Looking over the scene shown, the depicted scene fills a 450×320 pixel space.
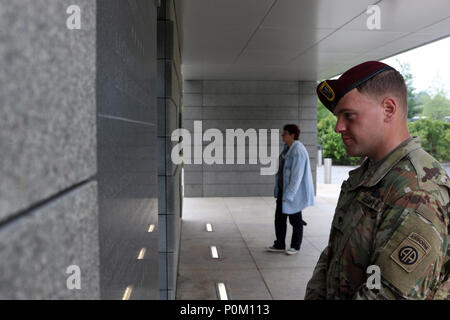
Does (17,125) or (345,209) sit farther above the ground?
(17,125)

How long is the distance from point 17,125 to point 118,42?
778 mm

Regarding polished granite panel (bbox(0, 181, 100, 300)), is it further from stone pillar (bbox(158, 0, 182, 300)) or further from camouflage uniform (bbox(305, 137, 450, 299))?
stone pillar (bbox(158, 0, 182, 300))

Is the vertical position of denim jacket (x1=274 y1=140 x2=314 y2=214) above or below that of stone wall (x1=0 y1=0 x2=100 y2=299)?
below

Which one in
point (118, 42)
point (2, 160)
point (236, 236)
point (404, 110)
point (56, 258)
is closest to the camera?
point (2, 160)

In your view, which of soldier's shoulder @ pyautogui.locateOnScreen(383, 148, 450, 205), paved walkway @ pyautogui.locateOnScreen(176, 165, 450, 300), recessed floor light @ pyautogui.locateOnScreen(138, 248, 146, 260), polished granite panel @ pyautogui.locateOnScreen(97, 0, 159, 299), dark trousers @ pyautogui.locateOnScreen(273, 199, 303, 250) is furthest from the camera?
dark trousers @ pyautogui.locateOnScreen(273, 199, 303, 250)

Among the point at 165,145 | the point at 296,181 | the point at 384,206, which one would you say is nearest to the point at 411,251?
the point at 384,206

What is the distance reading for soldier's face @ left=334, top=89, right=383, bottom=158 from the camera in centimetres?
172

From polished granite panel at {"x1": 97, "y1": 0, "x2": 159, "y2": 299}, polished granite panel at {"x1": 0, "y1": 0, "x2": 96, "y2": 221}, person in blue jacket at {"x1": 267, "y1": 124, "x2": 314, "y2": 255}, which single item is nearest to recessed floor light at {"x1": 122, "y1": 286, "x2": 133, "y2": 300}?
polished granite panel at {"x1": 97, "y1": 0, "x2": 159, "y2": 299}

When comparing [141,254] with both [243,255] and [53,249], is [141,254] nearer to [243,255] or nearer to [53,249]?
[53,249]

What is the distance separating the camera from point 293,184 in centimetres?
623

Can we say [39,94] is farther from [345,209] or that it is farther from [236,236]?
[236,236]

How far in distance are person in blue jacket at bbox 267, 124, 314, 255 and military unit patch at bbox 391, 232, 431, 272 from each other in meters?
4.71
